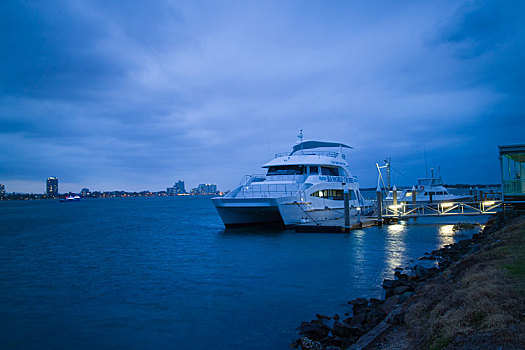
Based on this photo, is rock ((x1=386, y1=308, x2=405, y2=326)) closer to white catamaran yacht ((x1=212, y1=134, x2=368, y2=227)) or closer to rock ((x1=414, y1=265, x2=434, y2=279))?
rock ((x1=414, y1=265, x2=434, y2=279))

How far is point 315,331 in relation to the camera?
7863 mm

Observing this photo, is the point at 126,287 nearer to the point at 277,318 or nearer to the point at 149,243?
the point at 277,318

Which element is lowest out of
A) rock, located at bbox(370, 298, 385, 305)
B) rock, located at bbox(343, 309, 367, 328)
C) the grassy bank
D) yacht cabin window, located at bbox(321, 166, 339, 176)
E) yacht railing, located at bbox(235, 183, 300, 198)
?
rock, located at bbox(370, 298, 385, 305)

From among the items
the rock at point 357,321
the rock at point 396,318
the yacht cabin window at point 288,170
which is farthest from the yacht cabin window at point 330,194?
the rock at point 396,318

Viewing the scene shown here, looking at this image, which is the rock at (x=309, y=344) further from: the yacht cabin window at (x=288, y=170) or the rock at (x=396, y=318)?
the yacht cabin window at (x=288, y=170)

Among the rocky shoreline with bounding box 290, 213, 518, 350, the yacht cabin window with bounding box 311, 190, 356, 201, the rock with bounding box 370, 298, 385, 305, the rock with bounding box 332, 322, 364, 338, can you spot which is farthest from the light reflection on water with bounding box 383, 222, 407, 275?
the rock with bounding box 332, 322, 364, 338

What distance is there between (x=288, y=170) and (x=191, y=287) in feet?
57.4

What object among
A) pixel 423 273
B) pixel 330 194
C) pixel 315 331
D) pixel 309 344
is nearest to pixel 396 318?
pixel 309 344

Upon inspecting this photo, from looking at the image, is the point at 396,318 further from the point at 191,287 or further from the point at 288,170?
the point at 288,170

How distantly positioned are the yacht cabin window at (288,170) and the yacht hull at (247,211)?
366 centimetres

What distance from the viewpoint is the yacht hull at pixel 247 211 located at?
23328 mm

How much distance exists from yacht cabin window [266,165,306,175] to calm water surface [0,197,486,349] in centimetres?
679

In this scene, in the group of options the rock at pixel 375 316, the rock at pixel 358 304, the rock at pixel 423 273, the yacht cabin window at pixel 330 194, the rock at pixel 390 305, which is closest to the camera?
the rock at pixel 375 316

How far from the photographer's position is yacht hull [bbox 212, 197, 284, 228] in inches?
918
